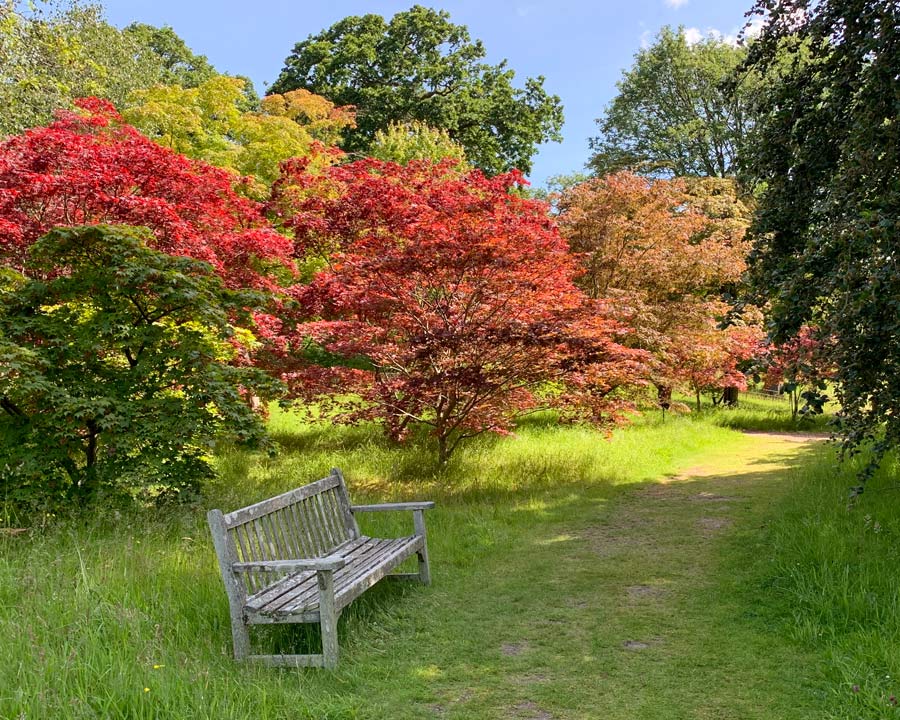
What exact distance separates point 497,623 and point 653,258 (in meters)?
10.8

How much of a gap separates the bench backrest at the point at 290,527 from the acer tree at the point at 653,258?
9167 millimetres

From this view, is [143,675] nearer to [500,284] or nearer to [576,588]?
[576,588]

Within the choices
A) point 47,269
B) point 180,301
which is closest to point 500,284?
point 180,301

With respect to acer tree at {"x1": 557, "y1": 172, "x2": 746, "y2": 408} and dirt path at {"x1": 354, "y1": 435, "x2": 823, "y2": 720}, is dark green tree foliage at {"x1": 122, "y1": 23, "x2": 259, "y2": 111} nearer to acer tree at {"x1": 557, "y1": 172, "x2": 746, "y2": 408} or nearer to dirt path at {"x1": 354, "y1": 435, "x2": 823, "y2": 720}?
acer tree at {"x1": 557, "y1": 172, "x2": 746, "y2": 408}

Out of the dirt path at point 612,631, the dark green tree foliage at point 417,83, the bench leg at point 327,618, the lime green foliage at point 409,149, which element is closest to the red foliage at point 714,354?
the dirt path at point 612,631

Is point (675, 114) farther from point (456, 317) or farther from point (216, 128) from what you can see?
point (456, 317)

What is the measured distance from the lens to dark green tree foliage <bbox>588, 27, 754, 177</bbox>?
2600 cm

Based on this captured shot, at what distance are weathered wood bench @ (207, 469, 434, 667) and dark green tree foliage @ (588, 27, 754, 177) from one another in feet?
77.8

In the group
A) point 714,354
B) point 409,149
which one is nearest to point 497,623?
point 714,354

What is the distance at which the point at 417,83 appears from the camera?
2978 centimetres

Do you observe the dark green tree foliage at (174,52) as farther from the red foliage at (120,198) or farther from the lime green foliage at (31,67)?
the red foliage at (120,198)

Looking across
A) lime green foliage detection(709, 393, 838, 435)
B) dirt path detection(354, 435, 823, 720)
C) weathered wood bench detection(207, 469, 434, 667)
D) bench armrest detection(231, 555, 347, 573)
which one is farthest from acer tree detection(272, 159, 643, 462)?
lime green foliage detection(709, 393, 838, 435)

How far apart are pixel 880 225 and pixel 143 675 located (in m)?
4.15

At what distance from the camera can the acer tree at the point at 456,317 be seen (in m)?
7.64
